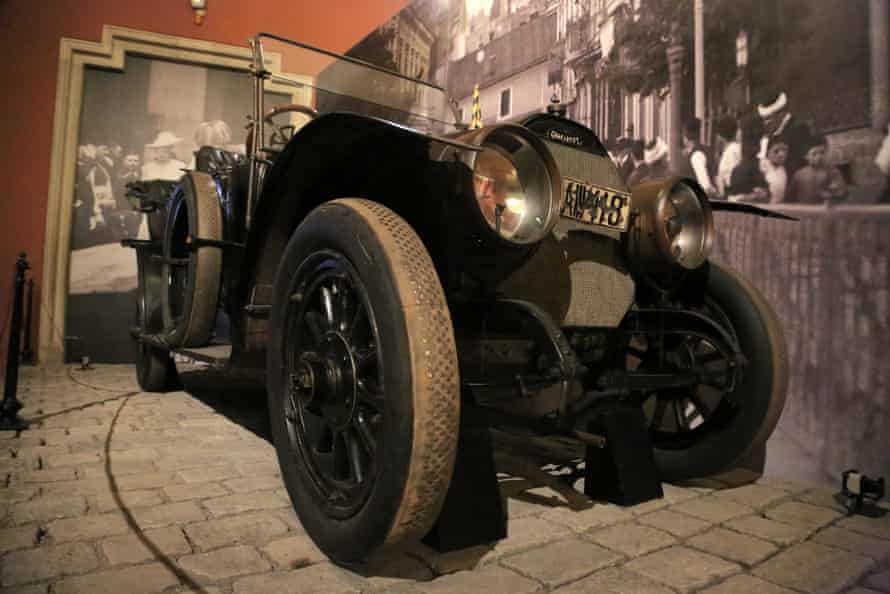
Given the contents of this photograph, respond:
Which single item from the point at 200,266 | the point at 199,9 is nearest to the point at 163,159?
the point at 199,9

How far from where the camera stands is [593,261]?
219 centimetres

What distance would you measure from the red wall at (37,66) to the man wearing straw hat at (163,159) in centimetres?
89

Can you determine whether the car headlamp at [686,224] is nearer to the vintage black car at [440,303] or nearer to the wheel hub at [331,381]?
the vintage black car at [440,303]

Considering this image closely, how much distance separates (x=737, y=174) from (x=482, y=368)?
159 cm

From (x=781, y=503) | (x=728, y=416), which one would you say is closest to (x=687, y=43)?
(x=728, y=416)

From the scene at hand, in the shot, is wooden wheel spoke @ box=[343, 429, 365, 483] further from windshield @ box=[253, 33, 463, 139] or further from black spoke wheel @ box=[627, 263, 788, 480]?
windshield @ box=[253, 33, 463, 139]

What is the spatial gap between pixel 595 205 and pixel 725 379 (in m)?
0.81

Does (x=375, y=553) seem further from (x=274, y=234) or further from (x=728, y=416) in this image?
(x=728, y=416)

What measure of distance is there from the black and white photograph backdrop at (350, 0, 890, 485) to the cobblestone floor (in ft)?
1.32

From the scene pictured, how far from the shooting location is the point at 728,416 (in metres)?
2.27

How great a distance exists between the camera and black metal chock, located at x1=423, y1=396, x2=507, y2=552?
1.63 meters

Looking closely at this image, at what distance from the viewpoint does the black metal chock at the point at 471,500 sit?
5.35 ft

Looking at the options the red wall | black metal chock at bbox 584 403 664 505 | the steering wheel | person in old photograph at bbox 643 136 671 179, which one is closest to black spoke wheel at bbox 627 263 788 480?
black metal chock at bbox 584 403 664 505

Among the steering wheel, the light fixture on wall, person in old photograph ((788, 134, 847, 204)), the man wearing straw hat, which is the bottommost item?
person in old photograph ((788, 134, 847, 204))
